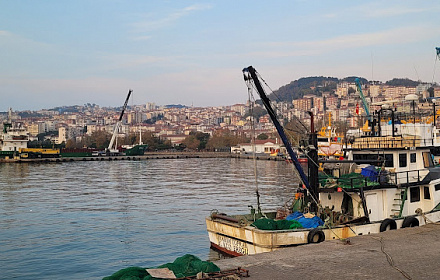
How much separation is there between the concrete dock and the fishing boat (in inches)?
33.1

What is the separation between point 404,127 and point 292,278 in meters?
15.6

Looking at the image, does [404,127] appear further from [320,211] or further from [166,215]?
[166,215]

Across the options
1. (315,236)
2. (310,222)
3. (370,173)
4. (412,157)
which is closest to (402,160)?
(412,157)

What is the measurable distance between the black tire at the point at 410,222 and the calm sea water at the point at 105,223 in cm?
707

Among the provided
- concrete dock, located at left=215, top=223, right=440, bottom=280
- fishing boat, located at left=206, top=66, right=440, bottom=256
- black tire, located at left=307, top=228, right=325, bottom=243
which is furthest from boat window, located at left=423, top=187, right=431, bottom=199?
black tire, located at left=307, top=228, right=325, bottom=243

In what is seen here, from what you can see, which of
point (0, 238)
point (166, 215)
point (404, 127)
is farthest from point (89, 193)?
point (404, 127)

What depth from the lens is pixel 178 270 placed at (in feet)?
37.4

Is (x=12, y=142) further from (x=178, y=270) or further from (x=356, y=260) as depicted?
(x=356, y=260)

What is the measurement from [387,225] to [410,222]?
3.34 feet

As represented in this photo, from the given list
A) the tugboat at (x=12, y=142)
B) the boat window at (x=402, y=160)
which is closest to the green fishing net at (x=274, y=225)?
the boat window at (x=402, y=160)

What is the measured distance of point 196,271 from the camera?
36.7ft

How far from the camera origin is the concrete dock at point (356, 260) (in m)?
11.2

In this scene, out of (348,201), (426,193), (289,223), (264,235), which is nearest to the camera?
(264,235)

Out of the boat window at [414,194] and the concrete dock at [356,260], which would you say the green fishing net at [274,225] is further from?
the boat window at [414,194]
